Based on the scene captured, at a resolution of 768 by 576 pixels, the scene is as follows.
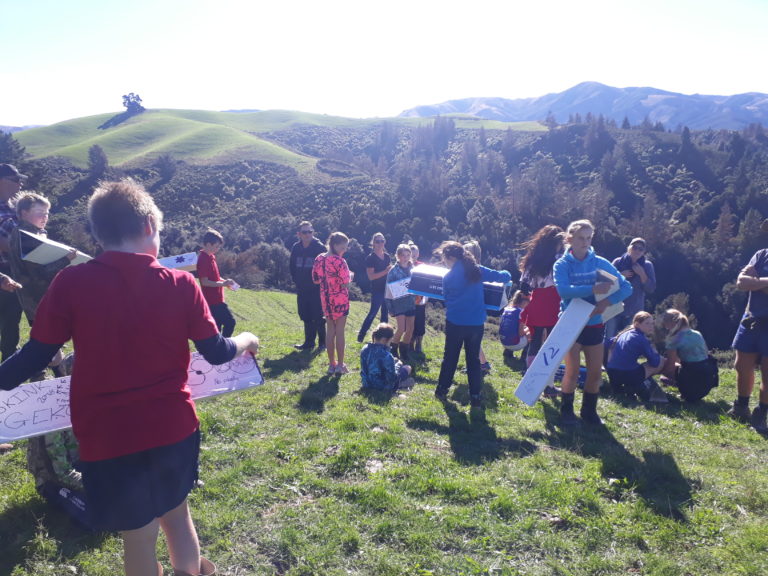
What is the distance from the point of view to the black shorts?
5531mm

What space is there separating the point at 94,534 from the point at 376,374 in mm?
4268

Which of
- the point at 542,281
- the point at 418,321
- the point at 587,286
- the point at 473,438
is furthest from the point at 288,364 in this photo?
the point at 587,286

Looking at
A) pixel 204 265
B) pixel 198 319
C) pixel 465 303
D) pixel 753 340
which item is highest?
pixel 198 319

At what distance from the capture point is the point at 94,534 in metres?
3.65

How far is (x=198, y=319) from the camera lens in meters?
2.46

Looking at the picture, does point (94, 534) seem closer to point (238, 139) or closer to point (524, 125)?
point (238, 139)

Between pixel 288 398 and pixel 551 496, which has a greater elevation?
pixel 551 496

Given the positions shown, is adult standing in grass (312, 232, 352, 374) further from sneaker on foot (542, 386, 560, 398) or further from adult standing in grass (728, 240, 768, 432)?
adult standing in grass (728, 240, 768, 432)

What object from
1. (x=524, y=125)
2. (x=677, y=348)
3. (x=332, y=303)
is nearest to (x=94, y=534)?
(x=332, y=303)

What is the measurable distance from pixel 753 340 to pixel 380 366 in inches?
188

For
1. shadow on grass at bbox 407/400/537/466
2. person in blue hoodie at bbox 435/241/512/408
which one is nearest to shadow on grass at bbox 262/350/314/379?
shadow on grass at bbox 407/400/537/466

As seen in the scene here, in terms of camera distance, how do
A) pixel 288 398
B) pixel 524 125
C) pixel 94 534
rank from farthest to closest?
pixel 524 125
pixel 288 398
pixel 94 534

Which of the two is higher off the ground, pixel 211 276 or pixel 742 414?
pixel 211 276

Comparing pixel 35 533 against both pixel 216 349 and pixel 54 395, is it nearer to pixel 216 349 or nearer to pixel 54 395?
pixel 54 395
